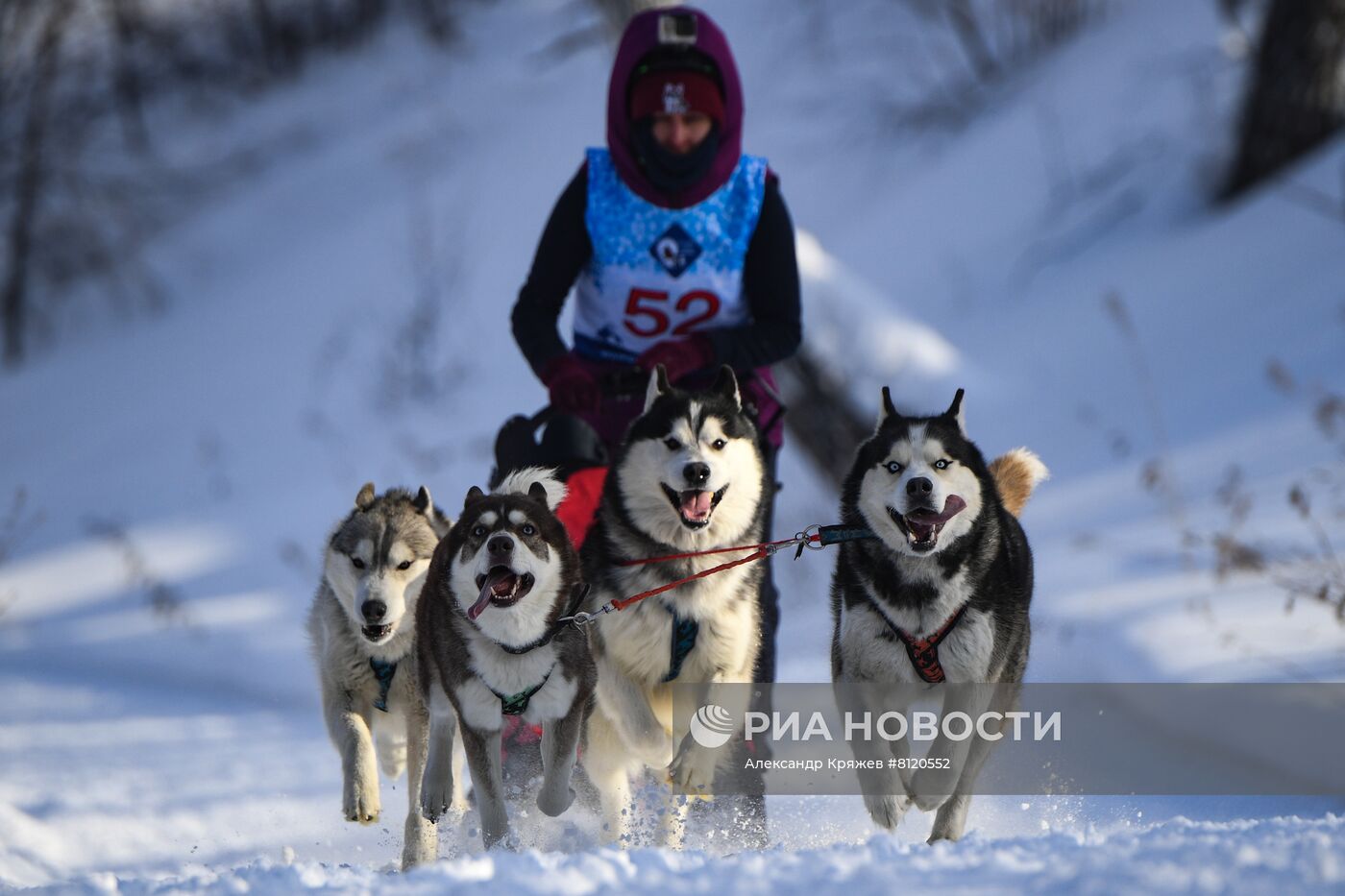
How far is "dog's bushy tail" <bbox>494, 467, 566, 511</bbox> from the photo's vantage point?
2.78 m

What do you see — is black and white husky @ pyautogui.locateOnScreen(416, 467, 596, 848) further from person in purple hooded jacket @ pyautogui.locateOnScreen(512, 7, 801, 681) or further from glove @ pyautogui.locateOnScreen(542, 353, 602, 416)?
person in purple hooded jacket @ pyautogui.locateOnScreen(512, 7, 801, 681)

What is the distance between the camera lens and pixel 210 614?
234 inches

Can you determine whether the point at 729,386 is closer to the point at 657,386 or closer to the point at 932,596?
the point at 657,386

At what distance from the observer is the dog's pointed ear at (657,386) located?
9.67ft

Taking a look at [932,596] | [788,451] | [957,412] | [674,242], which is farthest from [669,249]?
[788,451]

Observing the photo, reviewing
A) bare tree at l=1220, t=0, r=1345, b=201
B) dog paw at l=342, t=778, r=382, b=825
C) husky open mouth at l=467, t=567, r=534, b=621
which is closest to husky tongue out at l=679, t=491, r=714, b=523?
husky open mouth at l=467, t=567, r=534, b=621

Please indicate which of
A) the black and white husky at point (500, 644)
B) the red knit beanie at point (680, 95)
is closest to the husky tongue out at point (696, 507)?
the black and white husky at point (500, 644)

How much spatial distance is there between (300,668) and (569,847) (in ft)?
8.79

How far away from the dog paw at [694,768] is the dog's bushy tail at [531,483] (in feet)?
2.26

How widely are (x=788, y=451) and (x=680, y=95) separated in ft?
15.1

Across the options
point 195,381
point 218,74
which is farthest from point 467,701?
point 218,74

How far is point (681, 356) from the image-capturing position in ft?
10.8

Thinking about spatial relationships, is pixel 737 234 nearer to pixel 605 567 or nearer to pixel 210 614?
pixel 605 567

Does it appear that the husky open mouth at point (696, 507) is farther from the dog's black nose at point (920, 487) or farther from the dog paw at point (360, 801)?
the dog paw at point (360, 801)
